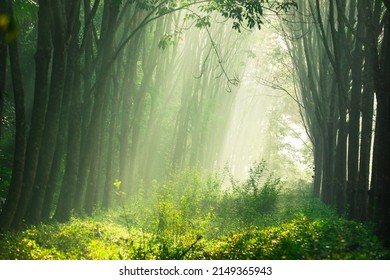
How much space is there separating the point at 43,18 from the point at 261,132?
220 feet

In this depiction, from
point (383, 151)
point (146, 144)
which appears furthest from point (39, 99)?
point (146, 144)

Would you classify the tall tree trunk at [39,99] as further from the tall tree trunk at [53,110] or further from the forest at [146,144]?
the tall tree trunk at [53,110]

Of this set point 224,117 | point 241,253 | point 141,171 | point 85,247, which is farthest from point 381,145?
point 224,117

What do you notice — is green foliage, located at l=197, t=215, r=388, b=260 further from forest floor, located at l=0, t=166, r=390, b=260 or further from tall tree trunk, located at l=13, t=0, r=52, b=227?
tall tree trunk, located at l=13, t=0, r=52, b=227

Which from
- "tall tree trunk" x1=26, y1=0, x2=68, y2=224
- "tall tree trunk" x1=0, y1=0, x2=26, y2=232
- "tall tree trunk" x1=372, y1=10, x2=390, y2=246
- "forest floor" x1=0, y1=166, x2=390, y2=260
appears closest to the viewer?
"forest floor" x1=0, y1=166, x2=390, y2=260

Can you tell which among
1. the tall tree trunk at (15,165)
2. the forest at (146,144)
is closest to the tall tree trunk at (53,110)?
the forest at (146,144)

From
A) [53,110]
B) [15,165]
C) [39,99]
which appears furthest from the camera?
[53,110]

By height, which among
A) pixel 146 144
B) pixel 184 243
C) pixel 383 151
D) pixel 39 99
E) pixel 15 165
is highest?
pixel 146 144

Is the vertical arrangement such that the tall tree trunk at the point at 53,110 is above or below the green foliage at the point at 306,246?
above

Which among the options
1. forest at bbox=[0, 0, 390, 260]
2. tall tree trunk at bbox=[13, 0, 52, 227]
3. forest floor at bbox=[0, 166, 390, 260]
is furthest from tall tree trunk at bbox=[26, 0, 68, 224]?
forest floor at bbox=[0, 166, 390, 260]

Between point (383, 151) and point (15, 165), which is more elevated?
point (383, 151)

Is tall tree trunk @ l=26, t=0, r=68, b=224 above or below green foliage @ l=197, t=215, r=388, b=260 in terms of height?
above

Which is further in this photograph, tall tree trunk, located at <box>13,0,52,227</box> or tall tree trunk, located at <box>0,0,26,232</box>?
tall tree trunk, located at <box>13,0,52,227</box>

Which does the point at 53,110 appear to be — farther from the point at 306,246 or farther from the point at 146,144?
the point at 146,144
